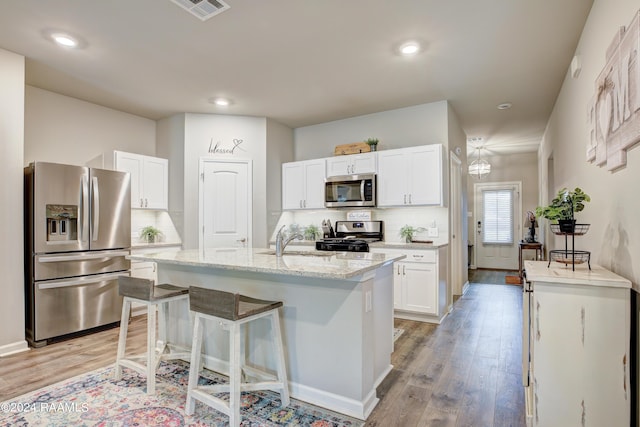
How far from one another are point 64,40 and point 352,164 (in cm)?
340

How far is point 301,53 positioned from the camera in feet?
10.3

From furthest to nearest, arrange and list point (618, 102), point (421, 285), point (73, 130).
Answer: point (73, 130) → point (421, 285) → point (618, 102)

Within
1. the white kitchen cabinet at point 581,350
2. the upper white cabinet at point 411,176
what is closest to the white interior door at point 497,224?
the upper white cabinet at point 411,176

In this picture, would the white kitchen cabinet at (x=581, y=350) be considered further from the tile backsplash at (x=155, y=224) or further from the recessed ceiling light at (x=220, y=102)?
the tile backsplash at (x=155, y=224)

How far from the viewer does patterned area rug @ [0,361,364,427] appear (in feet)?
6.60

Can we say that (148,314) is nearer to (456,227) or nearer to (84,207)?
(84,207)

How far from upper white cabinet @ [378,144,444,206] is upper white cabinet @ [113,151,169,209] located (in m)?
3.12

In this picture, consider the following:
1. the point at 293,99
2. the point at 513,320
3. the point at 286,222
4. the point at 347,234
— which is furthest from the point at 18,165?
the point at 513,320

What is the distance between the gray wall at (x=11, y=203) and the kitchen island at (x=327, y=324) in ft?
5.47

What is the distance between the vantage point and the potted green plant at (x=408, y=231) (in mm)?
4488

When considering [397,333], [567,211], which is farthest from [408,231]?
[567,211]

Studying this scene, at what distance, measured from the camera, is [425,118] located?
4570 mm

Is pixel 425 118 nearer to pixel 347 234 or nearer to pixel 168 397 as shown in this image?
pixel 347 234

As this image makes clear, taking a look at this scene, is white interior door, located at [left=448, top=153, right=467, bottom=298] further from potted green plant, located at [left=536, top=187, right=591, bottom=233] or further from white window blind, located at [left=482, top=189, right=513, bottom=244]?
white window blind, located at [left=482, top=189, right=513, bottom=244]
